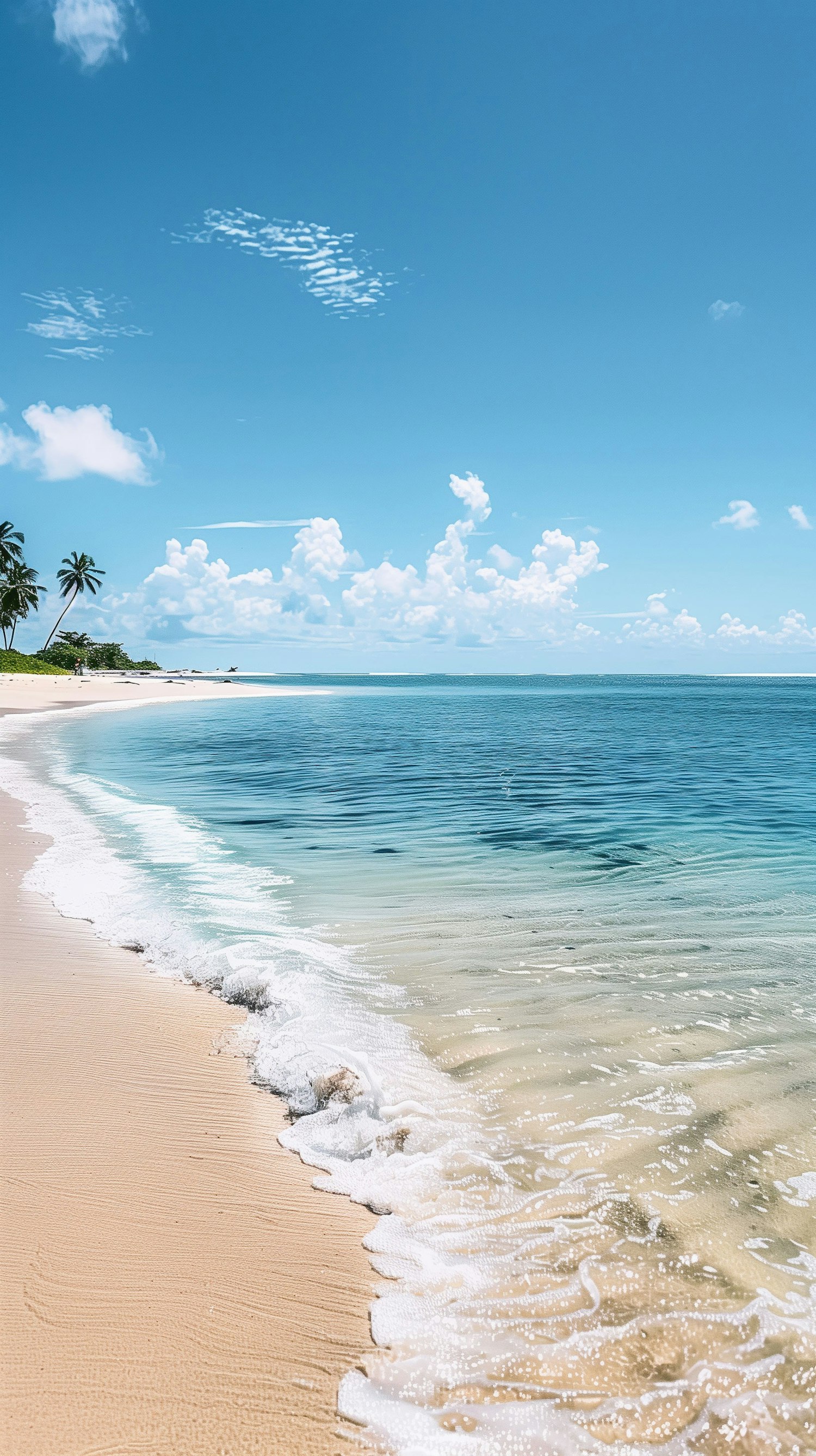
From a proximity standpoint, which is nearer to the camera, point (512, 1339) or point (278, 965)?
point (512, 1339)

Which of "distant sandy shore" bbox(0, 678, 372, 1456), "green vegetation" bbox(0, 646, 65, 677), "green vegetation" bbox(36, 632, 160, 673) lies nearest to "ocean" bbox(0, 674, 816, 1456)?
"distant sandy shore" bbox(0, 678, 372, 1456)

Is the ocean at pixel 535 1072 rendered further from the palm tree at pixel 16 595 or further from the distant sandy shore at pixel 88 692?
the palm tree at pixel 16 595

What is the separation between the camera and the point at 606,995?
605 cm

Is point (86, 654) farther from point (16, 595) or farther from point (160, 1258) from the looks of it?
point (160, 1258)

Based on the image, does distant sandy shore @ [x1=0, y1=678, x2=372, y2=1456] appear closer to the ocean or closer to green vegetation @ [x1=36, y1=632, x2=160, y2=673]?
the ocean

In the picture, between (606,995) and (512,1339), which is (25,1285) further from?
(606,995)

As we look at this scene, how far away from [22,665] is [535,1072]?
82.1 metres

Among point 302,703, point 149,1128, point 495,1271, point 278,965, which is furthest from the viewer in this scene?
point 302,703

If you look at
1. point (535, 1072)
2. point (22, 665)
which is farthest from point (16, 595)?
point (535, 1072)

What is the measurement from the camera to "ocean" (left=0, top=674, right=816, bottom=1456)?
2688 millimetres

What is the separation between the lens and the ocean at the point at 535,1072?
2.69m

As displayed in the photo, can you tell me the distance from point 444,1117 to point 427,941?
3.01 m

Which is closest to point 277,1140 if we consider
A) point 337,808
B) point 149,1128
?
point 149,1128

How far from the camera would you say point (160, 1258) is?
319 centimetres
